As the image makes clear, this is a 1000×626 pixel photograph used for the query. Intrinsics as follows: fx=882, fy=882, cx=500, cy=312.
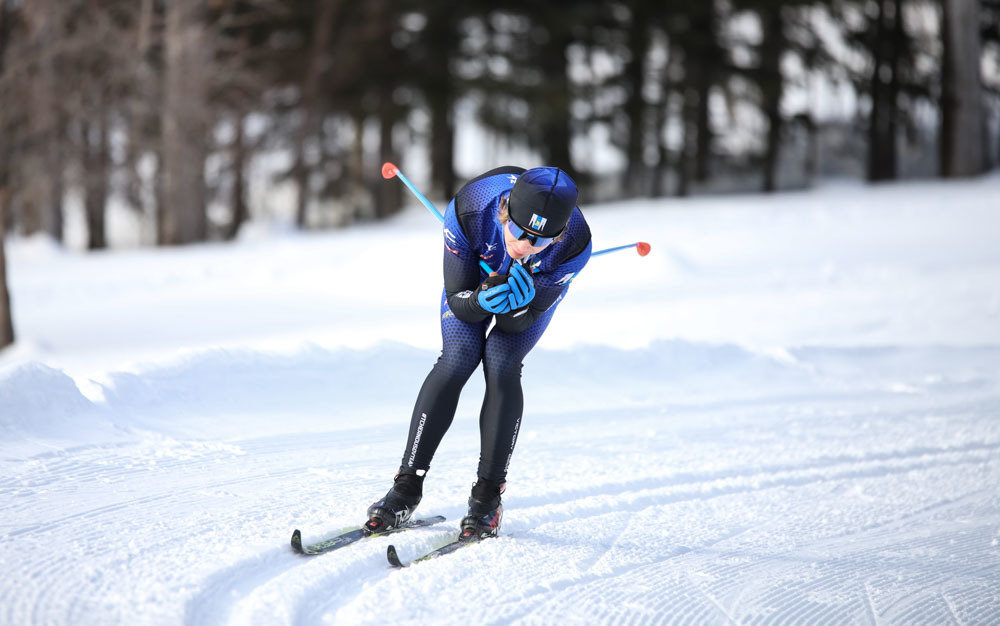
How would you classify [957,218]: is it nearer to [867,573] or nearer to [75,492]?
[867,573]

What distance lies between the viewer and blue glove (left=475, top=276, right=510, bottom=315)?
10.8 feet

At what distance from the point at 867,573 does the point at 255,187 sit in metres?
26.8

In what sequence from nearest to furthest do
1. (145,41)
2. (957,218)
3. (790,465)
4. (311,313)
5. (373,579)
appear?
(373,579), (790,465), (311,313), (957,218), (145,41)

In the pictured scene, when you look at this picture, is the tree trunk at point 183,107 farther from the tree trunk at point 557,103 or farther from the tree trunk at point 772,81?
the tree trunk at point 772,81

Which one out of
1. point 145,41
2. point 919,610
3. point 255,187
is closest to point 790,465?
point 919,610

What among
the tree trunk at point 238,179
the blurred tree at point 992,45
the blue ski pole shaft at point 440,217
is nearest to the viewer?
the blue ski pole shaft at point 440,217

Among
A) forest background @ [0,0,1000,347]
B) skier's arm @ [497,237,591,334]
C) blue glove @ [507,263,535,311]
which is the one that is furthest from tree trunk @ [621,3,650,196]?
blue glove @ [507,263,535,311]

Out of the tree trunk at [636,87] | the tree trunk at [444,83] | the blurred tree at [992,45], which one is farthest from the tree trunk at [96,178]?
the blurred tree at [992,45]

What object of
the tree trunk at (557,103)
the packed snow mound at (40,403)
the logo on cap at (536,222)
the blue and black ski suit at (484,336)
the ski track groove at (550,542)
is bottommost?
the ski track groove at (550,542)

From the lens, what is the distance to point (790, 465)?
4.93 meters

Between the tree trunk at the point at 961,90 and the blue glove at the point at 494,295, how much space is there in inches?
726

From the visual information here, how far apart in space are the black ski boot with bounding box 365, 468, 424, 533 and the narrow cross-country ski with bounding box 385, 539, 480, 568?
0.56 ft

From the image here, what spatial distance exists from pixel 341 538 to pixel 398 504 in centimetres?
26

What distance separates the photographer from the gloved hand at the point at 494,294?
10.8ft
